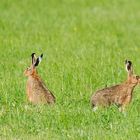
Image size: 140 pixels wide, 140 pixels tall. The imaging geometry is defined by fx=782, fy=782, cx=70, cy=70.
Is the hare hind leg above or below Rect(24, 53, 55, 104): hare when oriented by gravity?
below

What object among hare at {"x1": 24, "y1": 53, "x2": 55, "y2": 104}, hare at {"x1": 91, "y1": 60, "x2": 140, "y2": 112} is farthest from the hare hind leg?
hare at {"x1": 24, "y1": 53, "x2": 55, "y2": 104}

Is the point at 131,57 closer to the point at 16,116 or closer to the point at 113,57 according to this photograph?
the point at 113,57

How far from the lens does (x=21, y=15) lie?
20.4m

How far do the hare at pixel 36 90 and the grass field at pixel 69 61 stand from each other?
0.16 metres

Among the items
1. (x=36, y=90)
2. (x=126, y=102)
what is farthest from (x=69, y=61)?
(x=126, y=102)

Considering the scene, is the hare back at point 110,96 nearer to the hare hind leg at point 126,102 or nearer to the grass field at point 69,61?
the hare hind leg at point 126,102

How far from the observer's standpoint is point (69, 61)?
1439 centimetres

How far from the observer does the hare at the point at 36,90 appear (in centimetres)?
1092

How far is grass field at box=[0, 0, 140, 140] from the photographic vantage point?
998 cm

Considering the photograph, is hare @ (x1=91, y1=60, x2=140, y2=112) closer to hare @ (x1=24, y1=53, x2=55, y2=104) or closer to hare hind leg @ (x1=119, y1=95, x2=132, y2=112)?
hare hind leg @ (x1=119, y1=95, x2=132, y2=112)

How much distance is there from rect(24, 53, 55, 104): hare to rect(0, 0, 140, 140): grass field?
16 centimetres

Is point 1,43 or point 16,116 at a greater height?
point 1,43

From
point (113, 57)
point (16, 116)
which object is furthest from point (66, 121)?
point (113, 57)

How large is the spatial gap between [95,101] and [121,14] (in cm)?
1106
